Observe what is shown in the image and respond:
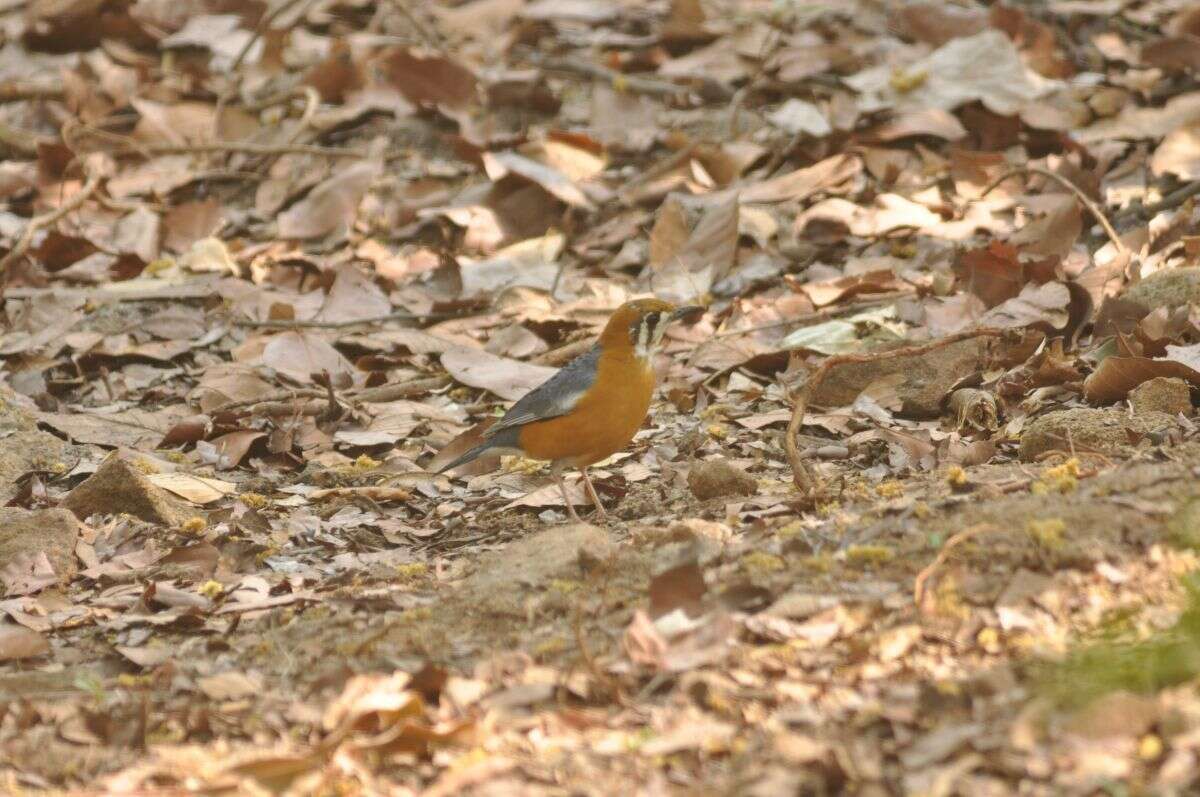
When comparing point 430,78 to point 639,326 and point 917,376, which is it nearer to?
point 639,326

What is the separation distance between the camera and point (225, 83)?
410 inches

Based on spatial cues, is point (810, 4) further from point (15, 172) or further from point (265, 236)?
point (15, 172)

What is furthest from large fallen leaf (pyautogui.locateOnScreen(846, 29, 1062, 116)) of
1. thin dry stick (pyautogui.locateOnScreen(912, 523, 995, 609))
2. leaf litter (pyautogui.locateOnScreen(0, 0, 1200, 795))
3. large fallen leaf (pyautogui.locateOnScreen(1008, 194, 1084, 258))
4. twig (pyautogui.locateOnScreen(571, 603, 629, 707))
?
twig (pyautogui.locateOnScreen(571, 603, 629, 707))

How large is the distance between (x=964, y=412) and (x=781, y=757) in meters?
2.92

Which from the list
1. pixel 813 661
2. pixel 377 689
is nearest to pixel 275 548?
pixel 377 689

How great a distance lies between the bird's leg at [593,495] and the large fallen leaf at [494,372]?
96cm

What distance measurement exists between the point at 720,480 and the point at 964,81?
4289 mm

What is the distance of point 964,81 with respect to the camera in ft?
28.7

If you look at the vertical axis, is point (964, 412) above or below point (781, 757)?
below

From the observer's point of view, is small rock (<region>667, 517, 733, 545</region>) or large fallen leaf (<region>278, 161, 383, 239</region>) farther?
large fallen leaf (<region>278, 161, 383, 239</region>)

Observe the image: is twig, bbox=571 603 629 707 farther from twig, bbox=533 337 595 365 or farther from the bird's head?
twig, bbox=533 337 595 365

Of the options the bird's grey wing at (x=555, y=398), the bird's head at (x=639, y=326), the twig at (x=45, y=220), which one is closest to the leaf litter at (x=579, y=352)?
the twig at (x=45, y=220)

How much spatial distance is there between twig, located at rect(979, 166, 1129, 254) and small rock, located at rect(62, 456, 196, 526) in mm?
4273

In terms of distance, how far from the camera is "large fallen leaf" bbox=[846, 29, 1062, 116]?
860 centimetres
